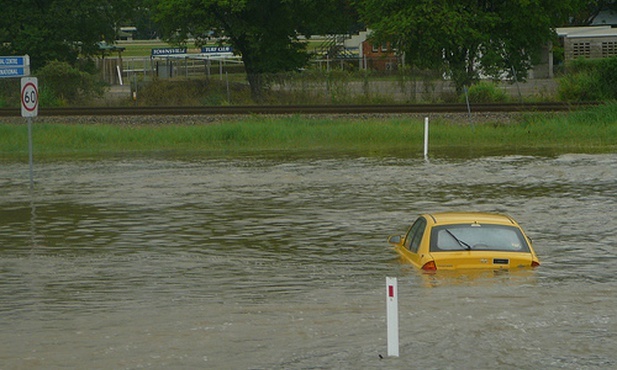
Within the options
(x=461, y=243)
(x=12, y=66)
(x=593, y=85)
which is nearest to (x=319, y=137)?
(x=12, y=66)

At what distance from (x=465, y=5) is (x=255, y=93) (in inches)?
404

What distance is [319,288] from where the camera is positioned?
53.3ft

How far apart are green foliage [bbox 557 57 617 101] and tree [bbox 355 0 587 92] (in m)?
2.94

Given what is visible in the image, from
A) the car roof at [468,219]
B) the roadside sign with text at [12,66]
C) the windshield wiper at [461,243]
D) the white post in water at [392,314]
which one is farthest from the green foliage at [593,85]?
the white post in water at [392,314]

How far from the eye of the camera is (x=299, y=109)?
45.3 meters

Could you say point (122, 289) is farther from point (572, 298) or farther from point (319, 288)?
point (572, 298)

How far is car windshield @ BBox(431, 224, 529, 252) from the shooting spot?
15727mm

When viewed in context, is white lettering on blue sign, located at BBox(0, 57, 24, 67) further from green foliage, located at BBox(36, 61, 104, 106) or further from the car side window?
the car side window

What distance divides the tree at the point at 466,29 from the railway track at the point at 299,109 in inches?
198

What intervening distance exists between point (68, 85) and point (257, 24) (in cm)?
1190

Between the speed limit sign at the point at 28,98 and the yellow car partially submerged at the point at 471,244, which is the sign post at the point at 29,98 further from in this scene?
the yellow car partially submerged at the point at 471,244

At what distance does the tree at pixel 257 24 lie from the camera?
2275 inches

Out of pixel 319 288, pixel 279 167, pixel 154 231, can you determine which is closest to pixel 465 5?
pixel 279 167

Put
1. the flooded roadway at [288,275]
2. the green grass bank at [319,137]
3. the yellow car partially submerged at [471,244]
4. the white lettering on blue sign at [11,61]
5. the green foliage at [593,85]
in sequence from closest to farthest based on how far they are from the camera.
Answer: the flooded roadway at [288,275] → the yellow car partially submerged at [471,244] → the green grass bank at [319,137] → the white lettering on blue sign at [11,61] → the green foliage at [593,85]
